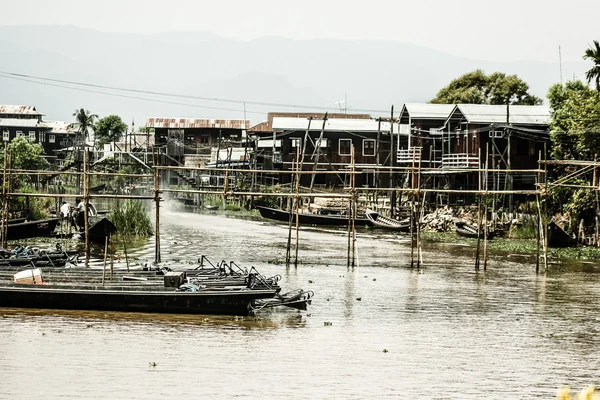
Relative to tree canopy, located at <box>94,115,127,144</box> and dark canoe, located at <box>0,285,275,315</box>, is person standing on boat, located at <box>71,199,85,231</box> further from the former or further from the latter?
tree canopy, located at <box>94,115,127,144</box>

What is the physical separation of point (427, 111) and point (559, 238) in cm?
2044

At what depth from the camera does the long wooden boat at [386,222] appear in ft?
161

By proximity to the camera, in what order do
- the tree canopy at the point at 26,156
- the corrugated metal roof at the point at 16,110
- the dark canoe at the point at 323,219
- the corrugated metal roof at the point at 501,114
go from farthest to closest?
the corrugated metal roof at the point at 16,110 → the tree canopy at the point at 26,156 → the corrugated metal roof at the point at 501,114 → the dark canoe at the point at 323,219

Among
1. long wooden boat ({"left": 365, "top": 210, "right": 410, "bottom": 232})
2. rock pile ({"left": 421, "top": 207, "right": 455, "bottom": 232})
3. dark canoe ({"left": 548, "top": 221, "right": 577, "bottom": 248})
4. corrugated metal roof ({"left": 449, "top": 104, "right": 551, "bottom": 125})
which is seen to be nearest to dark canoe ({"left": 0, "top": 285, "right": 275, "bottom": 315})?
dark canoe ({"left": 548, "top": 221, "right": 577, "bottom": 248})

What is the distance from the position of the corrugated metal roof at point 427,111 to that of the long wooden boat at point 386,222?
868 cm

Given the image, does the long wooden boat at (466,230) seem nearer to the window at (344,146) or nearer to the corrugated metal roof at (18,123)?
the window at (344,146)

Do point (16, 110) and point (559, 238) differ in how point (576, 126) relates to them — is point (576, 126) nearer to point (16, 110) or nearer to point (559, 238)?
point (559, 238)

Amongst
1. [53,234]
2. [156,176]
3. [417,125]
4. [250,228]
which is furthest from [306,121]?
[156,176]

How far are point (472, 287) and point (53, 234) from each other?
62.0ft

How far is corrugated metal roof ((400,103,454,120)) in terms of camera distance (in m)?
56.5

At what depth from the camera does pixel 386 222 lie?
49.9 m

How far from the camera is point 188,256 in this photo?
105 ft

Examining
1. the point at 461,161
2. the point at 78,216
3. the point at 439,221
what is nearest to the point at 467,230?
the point at 439,221

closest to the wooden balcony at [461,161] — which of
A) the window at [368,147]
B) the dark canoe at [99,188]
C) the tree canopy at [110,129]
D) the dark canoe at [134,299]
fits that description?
the window at [368,147]
